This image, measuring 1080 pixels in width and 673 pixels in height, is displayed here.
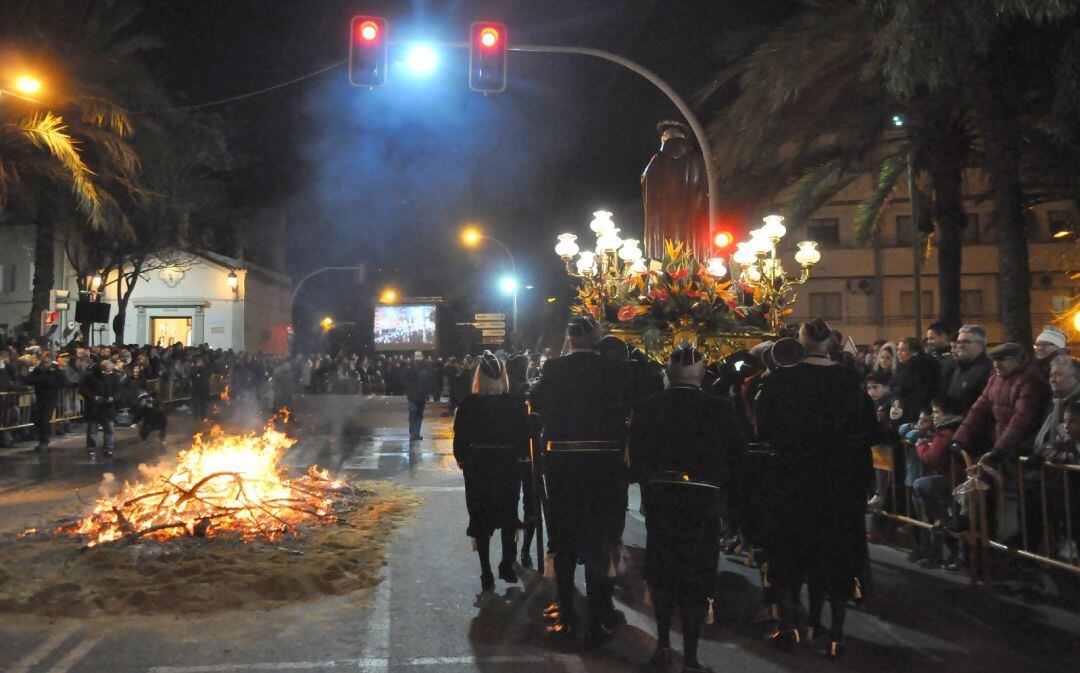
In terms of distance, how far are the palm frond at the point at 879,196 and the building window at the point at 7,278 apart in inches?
1402

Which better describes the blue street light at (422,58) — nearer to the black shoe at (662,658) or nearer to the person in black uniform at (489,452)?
the person in black uniform at (489,452)

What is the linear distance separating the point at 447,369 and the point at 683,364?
1151 inches

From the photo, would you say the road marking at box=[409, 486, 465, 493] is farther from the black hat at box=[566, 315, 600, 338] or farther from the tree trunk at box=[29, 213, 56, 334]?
the tree trunk at box=[29, 213, 56, 334]

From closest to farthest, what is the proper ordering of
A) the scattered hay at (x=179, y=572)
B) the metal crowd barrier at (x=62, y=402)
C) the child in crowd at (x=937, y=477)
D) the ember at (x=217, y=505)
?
the scattered hay at (x=179, y=572) → the child in crowd at (x=937, y=477) → the ember at (x=217, y=505) → the metal crowd barrier at (x=62, y=402)

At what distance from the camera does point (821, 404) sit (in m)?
5.27

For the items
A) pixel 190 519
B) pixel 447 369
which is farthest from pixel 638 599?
pixel 447 369

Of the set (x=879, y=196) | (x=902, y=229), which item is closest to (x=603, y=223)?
(x=879, y=196)

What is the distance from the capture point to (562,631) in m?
5.55

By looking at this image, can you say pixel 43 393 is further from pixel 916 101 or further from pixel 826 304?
pixel 826 304

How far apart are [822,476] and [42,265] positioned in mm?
22040

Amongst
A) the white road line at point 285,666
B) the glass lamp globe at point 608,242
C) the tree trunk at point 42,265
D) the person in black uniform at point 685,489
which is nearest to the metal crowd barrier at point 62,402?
the tree trunk at point 42,265

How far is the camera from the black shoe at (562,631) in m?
5.54

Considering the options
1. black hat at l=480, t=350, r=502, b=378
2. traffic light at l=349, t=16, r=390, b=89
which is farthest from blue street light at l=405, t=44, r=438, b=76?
black hat at l=480, t=350, r=502, b=378

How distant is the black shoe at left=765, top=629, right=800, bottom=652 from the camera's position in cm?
536
